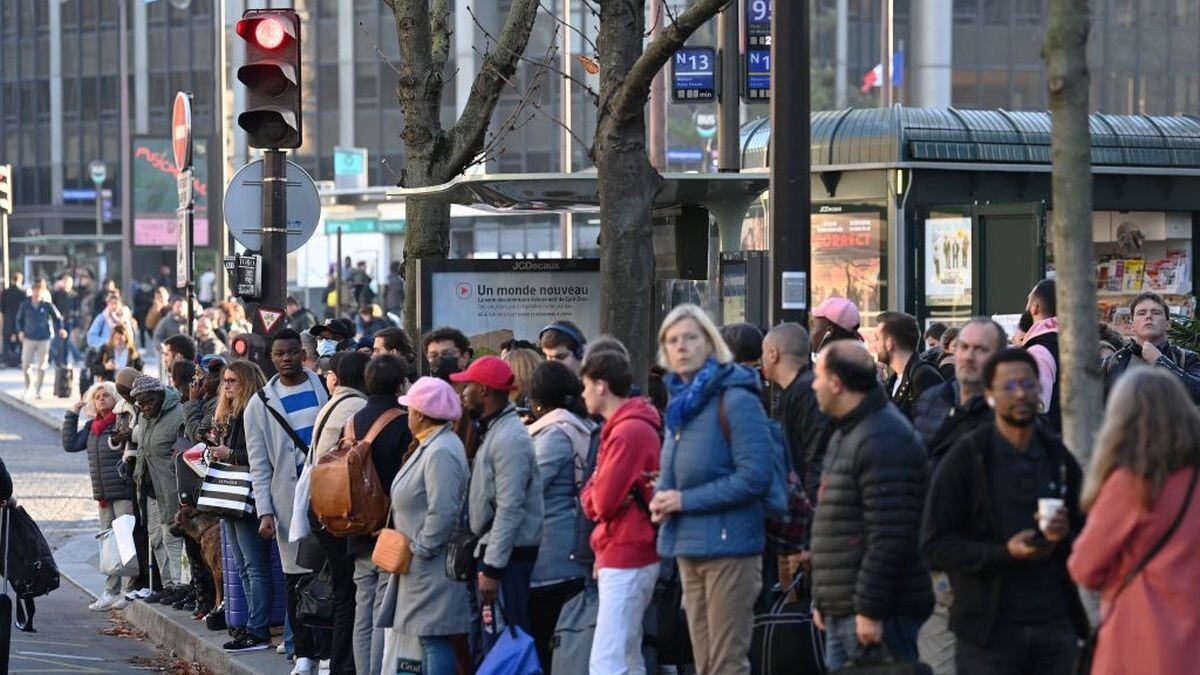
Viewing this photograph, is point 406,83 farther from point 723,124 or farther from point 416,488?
point 416,488

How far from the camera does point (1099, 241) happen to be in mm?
19094

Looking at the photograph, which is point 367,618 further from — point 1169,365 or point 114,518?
point 114,518

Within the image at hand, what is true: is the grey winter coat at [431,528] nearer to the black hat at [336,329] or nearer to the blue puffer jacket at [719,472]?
the blue puffer jacket at [719,472]

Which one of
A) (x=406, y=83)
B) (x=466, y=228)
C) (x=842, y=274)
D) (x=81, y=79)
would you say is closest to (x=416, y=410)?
(x=406, y=83)

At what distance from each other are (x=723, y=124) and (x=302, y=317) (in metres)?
14.4

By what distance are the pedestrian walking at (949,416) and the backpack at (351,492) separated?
2628mm

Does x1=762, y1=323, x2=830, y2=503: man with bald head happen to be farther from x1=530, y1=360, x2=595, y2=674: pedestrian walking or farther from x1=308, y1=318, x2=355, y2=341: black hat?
x1=308, y1=318, x2=355, y2=341: black hat

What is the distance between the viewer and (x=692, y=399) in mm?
7219

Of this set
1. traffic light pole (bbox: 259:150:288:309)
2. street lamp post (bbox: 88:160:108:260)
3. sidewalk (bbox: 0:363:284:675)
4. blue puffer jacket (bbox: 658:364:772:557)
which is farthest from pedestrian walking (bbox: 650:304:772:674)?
street lamp post (bbox: 88:160:108:260)

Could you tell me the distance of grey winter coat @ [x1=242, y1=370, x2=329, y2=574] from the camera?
10.6m

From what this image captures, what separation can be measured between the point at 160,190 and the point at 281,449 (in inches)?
1440

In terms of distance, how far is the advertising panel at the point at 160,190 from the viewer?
36594mm

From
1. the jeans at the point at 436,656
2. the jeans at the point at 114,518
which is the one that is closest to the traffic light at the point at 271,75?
the jeans at the point at 114,518

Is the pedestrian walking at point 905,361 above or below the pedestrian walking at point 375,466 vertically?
above
